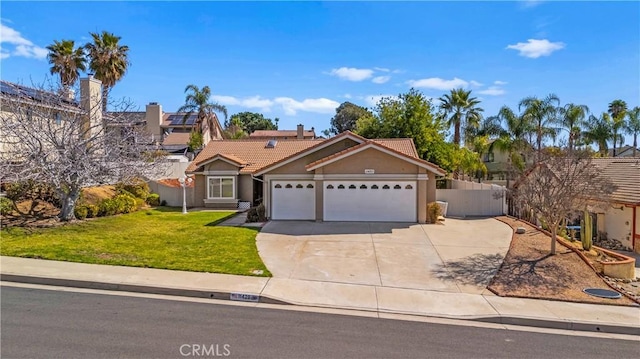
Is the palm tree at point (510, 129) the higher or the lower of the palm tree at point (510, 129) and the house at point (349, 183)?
the higher

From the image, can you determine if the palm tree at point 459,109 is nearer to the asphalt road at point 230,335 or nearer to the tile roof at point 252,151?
the tile roof at point 252,151

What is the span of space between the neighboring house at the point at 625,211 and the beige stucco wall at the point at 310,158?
12.3 meters

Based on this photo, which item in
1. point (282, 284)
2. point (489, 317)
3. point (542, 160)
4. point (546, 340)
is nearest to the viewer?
point (546, 340)

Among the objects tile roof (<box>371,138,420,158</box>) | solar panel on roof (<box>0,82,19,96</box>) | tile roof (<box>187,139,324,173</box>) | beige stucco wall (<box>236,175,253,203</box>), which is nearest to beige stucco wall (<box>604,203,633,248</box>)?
tile roof (<box>371,138,420,158</box>)

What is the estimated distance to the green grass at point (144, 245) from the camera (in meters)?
11.4

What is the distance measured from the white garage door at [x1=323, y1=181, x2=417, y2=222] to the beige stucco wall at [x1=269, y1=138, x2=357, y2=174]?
1.60m

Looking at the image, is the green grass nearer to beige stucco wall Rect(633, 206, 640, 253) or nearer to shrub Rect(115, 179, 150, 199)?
shrub Rect(115, 179, 150, 199)

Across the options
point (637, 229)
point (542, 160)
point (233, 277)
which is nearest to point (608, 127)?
point (637, 229)

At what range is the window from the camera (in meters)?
26.5

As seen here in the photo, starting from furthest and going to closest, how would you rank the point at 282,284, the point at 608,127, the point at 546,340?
the point at 608,127 < the point at 282,284 < the point at 546,340

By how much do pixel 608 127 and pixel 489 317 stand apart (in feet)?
134

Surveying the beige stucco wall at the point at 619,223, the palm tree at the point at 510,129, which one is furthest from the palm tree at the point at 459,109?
the beige stucco wall at the point at 619,223

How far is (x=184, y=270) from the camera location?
1073cm

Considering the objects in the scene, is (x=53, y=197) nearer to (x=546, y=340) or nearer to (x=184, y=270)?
(x=184, y=270)
